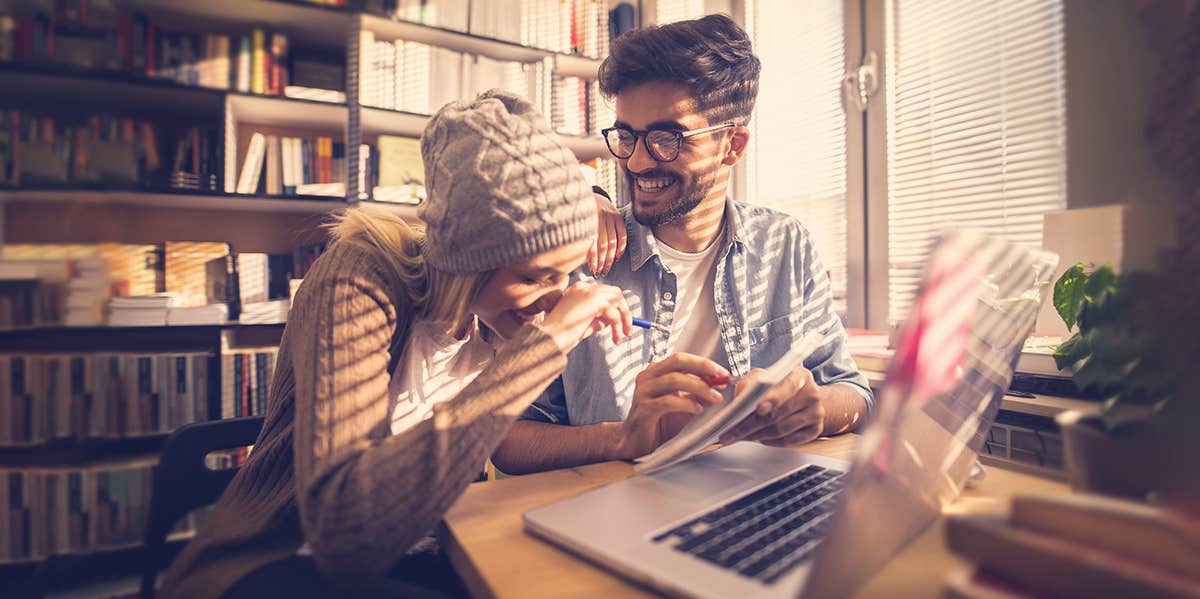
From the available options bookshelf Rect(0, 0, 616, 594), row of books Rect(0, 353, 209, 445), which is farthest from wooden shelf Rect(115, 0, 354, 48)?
row of books Rect(0, 353, 209, 445)

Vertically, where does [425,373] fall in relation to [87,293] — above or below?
below

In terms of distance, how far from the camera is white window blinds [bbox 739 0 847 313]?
7.22ft

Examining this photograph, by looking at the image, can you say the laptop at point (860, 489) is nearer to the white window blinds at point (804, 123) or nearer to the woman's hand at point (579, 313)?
the woman's hand at point (579, 313)

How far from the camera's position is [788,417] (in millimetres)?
857

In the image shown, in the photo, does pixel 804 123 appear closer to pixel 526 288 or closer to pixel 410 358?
pixel 526 288

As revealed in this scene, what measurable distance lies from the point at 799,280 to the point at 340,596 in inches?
44.2

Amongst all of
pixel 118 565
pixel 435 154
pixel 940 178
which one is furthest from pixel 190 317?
pixel 940 178

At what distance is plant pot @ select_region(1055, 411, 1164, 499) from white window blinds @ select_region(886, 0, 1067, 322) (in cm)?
129

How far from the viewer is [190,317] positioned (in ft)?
6.47

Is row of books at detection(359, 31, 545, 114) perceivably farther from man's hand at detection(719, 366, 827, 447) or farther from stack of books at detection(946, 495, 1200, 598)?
stack of books at detection(946, 495, 1200, 598)

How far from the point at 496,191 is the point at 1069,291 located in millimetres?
1156

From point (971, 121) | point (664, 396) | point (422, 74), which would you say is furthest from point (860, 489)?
point (422, 74)

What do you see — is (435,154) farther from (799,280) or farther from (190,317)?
(190,317)

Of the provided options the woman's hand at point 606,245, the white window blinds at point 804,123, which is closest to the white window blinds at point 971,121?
the white window blinds at point 804,123
